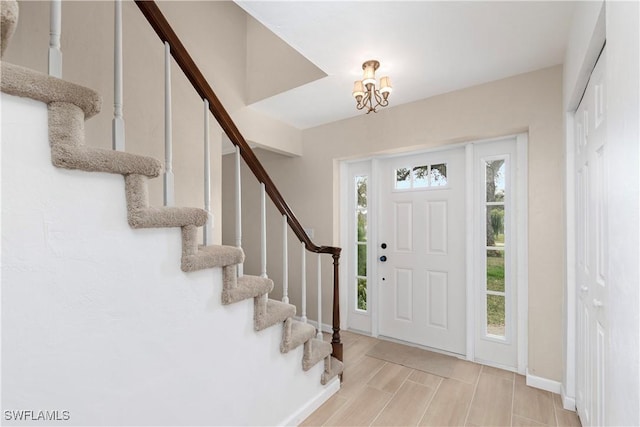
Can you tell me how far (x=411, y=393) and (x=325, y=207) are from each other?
1.95m

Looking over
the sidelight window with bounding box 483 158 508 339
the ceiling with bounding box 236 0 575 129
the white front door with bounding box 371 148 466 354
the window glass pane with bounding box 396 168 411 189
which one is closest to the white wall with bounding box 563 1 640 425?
the ceiling with bounding box 236 0 575 129

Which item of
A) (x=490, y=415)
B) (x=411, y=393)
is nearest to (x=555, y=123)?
(x=490, y=415)

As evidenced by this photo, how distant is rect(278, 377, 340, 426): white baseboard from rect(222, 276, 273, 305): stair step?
847 mm

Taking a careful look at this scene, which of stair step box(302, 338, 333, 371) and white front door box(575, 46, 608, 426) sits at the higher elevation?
white front door box(575, 46, 608, 426)

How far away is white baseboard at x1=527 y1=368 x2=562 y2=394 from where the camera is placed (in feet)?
6.81

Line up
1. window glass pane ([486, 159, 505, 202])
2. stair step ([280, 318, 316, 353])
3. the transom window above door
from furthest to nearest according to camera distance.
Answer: the transom window above door → window glass pane ([486, 159, 505, 202]) → stair step ([280, 318, 316, 353])

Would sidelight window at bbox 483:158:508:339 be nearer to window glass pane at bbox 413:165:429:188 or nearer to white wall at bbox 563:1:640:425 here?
window glass pane at bbox 413:165:429:188

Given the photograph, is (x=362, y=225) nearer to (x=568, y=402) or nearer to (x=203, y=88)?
(x=568, y=402)

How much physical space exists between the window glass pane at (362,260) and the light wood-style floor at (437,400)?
1005mm

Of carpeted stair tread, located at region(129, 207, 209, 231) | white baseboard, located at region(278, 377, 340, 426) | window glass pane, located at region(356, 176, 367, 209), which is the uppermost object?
window glass pane, located at region(356, 176, 367, 209)

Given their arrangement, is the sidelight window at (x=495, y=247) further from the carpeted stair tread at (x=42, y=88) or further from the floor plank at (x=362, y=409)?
the carpeted stair tread at (x=42, y=88)

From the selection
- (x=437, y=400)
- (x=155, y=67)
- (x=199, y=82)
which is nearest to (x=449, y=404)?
(x=437, y=400)

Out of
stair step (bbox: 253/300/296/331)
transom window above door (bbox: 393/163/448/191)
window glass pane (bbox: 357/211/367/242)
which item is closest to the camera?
stair step (bbox: 253/300/296/331)

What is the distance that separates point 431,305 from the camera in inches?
112
